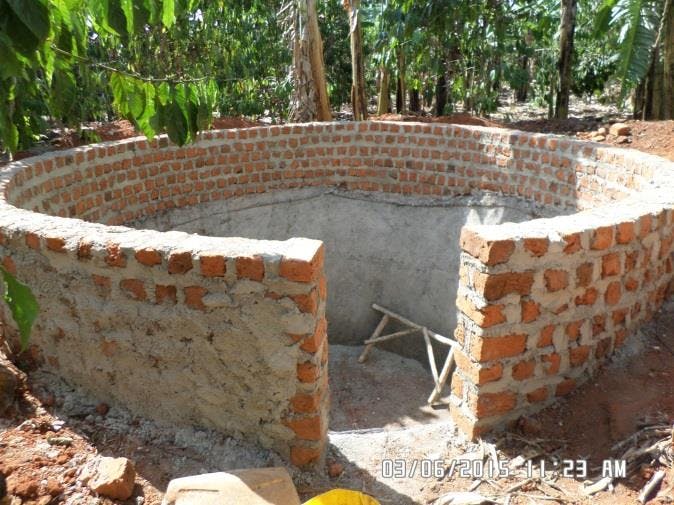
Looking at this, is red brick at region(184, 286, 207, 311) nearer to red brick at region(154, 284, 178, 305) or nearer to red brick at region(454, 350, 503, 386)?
red brick at region(154, 284, 178, 305)

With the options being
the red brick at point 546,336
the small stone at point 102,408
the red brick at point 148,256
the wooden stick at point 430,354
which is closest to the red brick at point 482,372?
the red brick at point 546,336

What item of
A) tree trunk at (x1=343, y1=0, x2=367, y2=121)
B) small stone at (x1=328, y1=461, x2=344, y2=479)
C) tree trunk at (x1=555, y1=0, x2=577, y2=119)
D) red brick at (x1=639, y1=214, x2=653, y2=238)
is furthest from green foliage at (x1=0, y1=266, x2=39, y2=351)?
tree trunk at (x1=555, y1=0, x2=577, y2=119)

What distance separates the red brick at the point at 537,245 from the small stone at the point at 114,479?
6.38ft

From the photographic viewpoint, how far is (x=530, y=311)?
2.64 m

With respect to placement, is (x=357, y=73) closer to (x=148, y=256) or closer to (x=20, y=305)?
(x=148, y=256)

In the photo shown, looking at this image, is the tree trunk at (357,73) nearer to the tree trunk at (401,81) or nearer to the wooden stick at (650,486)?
the tree trunk at (401,81)

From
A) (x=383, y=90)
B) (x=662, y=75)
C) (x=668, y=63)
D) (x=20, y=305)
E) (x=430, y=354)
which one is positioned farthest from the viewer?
(x=383, y=90)

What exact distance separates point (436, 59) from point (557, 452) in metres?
9.77

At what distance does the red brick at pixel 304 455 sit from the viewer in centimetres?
261

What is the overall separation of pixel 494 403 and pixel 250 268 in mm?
1373

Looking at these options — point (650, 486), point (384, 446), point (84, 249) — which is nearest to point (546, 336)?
point (650, 486)

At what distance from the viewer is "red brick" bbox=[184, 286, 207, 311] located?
2.45m

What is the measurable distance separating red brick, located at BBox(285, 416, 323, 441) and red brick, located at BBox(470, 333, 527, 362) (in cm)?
A: 80

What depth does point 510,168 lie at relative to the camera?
240 inches
